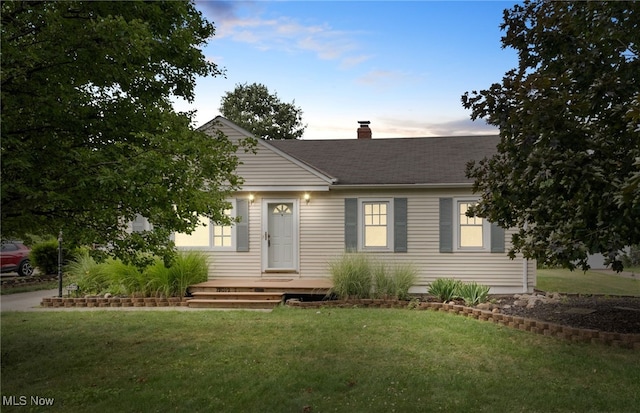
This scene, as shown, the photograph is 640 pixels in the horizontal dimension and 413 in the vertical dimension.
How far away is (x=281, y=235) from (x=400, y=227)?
328 centimetres

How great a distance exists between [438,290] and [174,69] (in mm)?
7302

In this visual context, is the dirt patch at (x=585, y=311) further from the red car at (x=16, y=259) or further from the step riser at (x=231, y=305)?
the red car at (x=16, y=259)

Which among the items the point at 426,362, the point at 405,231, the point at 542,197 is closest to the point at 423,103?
the point at 405,231

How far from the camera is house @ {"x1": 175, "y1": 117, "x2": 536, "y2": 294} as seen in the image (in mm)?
12180

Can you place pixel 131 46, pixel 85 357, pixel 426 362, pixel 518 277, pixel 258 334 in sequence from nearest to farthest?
pixel 131 46 < pixel 426 362 < pixel 85 357 < pixel 258 334 < pixel 518 277

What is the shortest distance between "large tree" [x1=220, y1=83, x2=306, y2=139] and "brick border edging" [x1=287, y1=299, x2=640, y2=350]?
95.8ft

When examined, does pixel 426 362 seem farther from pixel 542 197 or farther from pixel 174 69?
pixel 174 69

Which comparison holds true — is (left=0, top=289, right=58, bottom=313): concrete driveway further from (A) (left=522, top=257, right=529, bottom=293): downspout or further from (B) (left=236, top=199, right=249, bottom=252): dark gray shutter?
(A) (left=522, top=257, right=529, bottom=293): downspout

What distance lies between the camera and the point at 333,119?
27891mm

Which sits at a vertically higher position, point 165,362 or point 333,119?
point 333,119

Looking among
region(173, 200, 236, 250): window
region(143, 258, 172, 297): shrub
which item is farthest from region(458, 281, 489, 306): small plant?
region(143, 258, 172, 297): shrub

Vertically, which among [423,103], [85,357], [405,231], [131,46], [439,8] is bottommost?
[85,357]

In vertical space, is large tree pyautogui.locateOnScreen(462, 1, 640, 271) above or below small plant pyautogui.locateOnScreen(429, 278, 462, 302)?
above

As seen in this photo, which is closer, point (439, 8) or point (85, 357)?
point (85, 357)
